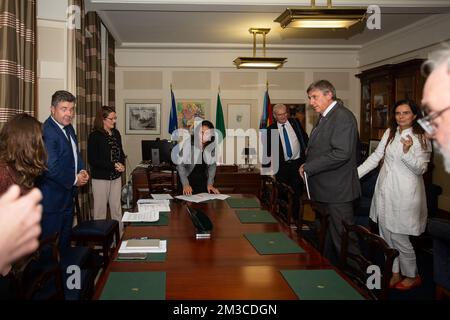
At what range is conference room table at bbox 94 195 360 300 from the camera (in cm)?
184

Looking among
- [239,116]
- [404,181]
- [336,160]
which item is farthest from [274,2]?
[239,116]

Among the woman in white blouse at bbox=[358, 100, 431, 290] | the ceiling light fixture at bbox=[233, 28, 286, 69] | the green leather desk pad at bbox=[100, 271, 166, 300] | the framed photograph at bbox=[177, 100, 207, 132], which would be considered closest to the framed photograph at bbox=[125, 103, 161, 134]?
the framed photograph at bbox=[177, 100, 207, 132]

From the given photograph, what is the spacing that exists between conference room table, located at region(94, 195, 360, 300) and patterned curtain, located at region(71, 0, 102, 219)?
2871mm

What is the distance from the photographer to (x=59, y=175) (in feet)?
11.7

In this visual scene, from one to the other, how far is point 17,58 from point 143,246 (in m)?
2.03

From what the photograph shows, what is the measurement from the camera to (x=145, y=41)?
855 cm

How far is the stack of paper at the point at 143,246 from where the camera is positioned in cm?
241

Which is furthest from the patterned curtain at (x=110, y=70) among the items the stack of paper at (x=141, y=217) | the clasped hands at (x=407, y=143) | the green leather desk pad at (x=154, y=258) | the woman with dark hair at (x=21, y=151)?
the green leather desk pad at (x=154, y=258)

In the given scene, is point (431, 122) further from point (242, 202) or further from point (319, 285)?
point (242, 202)

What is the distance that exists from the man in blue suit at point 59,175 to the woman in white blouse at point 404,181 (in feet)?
8.21

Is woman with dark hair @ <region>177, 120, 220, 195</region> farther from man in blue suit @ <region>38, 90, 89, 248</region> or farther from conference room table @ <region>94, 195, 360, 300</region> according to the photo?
conference room table @ <region>94, 195, 360, 300</region>

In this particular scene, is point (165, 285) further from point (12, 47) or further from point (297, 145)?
point (297, 145)

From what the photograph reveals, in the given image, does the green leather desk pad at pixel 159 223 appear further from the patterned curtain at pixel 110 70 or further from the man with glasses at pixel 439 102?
the patterned curtain at pixel 110 70
